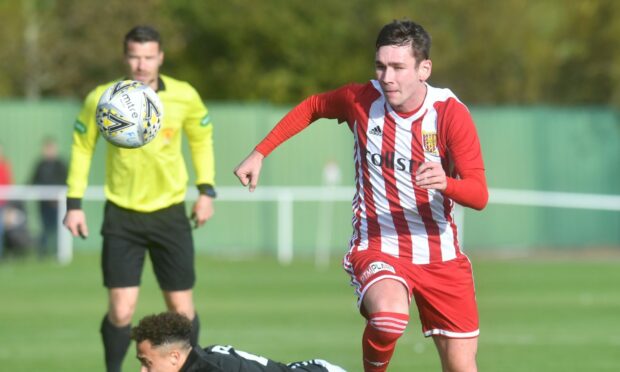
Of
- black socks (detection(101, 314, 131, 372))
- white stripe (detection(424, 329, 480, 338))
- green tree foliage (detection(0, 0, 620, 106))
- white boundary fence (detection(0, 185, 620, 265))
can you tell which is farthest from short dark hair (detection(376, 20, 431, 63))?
green tree foliage (detection(0, 0, 620, 106))

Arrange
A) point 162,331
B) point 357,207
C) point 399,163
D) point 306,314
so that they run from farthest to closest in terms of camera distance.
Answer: point 306,314 → point 357,207 → point 399,163 → point 162,331

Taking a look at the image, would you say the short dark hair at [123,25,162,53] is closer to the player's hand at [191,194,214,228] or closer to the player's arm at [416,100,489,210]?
the player's hand at [191,194,214,228]

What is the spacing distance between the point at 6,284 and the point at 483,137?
440 inches

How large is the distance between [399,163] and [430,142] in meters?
0.22

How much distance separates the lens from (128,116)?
900 cm

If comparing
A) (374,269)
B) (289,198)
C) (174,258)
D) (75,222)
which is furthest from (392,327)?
(289,198)

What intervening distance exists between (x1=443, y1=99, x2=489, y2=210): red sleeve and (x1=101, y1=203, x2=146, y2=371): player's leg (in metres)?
2.87

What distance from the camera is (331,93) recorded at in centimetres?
838

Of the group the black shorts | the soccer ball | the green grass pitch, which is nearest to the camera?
the soccer ball

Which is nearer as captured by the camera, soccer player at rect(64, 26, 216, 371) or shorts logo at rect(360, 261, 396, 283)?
shorts logo at rect(360, 261, 396, 283)

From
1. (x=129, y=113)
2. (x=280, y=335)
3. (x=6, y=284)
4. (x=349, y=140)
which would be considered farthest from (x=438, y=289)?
(x=349, y=140)

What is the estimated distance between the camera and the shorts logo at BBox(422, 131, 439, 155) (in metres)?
7.96

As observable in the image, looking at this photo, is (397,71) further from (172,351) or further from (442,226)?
(172,351)

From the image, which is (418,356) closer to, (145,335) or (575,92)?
(145,335)
